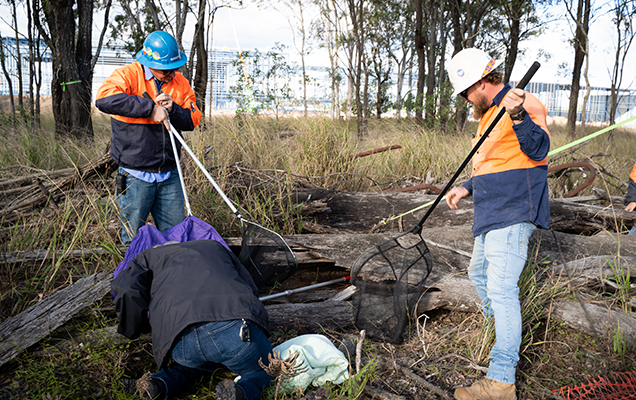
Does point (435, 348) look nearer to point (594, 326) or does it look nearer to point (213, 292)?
point (594, 326)

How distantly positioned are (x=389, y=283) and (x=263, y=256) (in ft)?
3.15

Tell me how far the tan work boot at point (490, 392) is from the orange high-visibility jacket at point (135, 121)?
2.65 m

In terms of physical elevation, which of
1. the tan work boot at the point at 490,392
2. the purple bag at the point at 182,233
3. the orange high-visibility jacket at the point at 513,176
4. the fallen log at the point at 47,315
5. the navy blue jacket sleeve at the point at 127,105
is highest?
the navy blue jacket sleeve at the point at 127,105

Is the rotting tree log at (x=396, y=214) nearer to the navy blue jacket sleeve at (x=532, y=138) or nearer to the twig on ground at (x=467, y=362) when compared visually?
the twig on ground at (x=467, y=362)

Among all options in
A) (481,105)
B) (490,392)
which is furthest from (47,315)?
(481,105)

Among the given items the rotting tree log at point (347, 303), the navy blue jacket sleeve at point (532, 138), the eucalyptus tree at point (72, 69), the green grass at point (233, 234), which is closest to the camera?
the navy blue jacket sleeve at point (532, 138)

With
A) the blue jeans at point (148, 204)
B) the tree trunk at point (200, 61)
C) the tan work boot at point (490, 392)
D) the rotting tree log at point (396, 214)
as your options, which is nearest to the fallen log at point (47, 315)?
the blue jeans at point (148, 204)

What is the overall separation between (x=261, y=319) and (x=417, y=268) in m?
1.49

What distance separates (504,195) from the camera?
228 cm

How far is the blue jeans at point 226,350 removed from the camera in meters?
1.96

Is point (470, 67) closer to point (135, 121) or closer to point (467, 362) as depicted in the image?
point (467, 362)

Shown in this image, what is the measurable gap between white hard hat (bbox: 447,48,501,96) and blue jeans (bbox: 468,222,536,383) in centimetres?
85

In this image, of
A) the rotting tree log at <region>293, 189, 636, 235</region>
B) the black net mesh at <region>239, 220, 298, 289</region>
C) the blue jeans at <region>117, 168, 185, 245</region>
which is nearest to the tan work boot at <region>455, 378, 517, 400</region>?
the black net mesh at <region>239, 220, 298, 289</region>

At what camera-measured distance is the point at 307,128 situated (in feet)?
19.2
